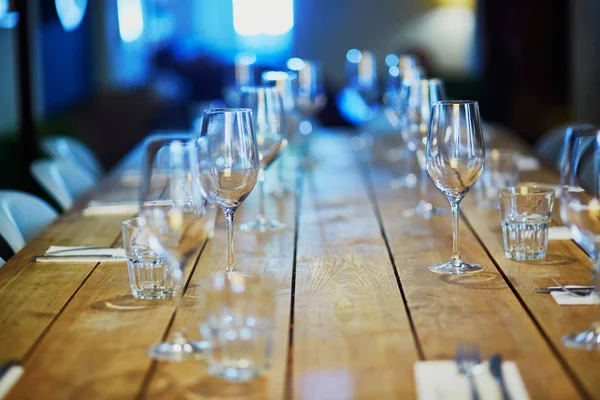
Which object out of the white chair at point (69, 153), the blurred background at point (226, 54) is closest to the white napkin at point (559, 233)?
the white chair at point (69, 153)

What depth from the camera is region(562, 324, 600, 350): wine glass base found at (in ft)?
4.28

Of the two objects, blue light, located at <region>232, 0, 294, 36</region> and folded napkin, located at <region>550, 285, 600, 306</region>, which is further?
blue light, located at <region>232, 0, 294, 36</region>

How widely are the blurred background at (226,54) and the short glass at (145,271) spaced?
9.34 feet

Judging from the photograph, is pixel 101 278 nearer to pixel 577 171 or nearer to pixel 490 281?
pixel 490 281

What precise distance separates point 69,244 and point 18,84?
3.89 meters

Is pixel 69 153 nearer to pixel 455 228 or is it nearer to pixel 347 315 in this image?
pixel 455 228

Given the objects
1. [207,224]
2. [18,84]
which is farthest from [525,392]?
[18,84]

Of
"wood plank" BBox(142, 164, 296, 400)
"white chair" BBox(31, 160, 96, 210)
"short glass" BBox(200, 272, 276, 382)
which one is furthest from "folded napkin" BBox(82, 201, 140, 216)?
"short glass" BBox(200, 272, 276, 382)

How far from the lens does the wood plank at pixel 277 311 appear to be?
118cm

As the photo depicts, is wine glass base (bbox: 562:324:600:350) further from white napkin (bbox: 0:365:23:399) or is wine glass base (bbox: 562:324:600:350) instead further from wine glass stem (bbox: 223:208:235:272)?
white napkin (bbox: 0:365:23:399)

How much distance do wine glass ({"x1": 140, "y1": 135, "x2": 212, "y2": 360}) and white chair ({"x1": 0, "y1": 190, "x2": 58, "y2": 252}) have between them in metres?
1.03

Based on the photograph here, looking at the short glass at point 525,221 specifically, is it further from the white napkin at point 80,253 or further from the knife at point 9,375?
the knife at point 9,375

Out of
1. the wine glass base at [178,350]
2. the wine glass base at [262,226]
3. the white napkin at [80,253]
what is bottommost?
the wine glass base at [262,226]

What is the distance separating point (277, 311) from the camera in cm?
151
